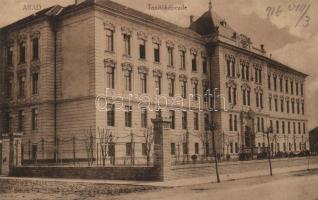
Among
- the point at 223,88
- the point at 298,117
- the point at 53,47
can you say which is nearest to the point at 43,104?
the point at 53,47

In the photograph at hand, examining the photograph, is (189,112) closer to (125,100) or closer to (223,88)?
(223,88)

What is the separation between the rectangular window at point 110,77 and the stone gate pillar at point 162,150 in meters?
11.6

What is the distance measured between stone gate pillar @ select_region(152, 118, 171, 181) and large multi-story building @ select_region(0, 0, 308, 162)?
5974 mm

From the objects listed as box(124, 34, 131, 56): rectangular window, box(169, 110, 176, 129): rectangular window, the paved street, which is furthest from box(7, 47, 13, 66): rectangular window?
the paved street

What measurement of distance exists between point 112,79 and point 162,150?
1248cm

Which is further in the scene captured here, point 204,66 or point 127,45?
point 204,66

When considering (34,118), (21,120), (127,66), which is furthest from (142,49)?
(21,120)

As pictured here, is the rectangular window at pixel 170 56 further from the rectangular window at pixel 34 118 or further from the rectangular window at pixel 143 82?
the rectangular window at pixel 34 118

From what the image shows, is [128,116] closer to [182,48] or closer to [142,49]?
[142,49]

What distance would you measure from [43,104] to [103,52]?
209 inches

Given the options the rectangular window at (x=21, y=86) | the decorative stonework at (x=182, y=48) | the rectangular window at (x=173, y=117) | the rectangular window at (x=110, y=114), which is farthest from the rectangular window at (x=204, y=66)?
the rectangular window at (x=21, y=86)

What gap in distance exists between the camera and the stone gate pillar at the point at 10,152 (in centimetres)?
2353

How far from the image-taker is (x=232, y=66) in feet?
132

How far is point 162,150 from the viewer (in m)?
17.8
